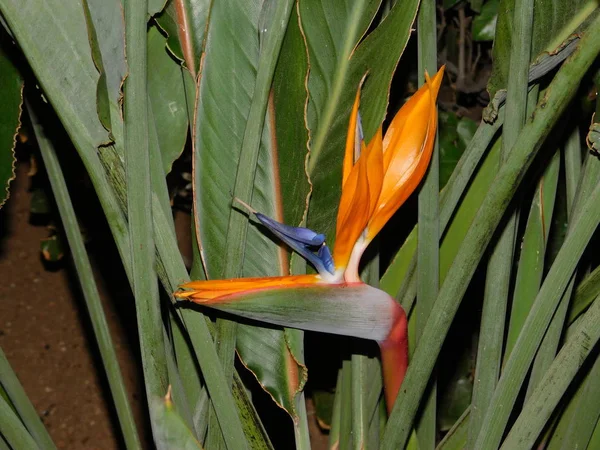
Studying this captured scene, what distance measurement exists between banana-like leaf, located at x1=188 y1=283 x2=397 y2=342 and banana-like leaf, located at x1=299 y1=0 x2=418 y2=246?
0.11m

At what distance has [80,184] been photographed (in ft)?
4.59

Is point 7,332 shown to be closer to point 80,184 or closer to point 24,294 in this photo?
point 24,294

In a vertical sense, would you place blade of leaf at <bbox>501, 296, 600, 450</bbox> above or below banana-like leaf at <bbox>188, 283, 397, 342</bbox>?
below

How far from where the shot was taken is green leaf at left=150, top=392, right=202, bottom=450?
51 centimetres

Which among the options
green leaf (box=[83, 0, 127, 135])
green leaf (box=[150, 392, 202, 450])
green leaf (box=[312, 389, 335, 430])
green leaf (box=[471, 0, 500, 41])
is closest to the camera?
green leaf (box=[150, 392, 202, 450])

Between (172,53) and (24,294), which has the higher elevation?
(172,53)

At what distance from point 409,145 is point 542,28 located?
195mm

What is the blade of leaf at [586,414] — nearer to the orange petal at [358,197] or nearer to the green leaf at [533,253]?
the green leaf at [533,253]

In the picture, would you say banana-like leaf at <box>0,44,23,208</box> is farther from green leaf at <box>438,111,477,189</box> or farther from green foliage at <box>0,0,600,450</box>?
green leaf at <box>438,111,477,189</box>

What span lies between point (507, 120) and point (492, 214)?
8cm

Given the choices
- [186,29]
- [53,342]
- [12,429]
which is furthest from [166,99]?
[53,342]

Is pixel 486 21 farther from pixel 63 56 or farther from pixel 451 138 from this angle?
pixel 63 56

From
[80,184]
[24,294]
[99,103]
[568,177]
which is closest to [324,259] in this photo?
[99,103]

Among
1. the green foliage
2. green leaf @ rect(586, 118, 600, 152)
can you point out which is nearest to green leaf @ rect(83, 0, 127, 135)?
the green foliage
